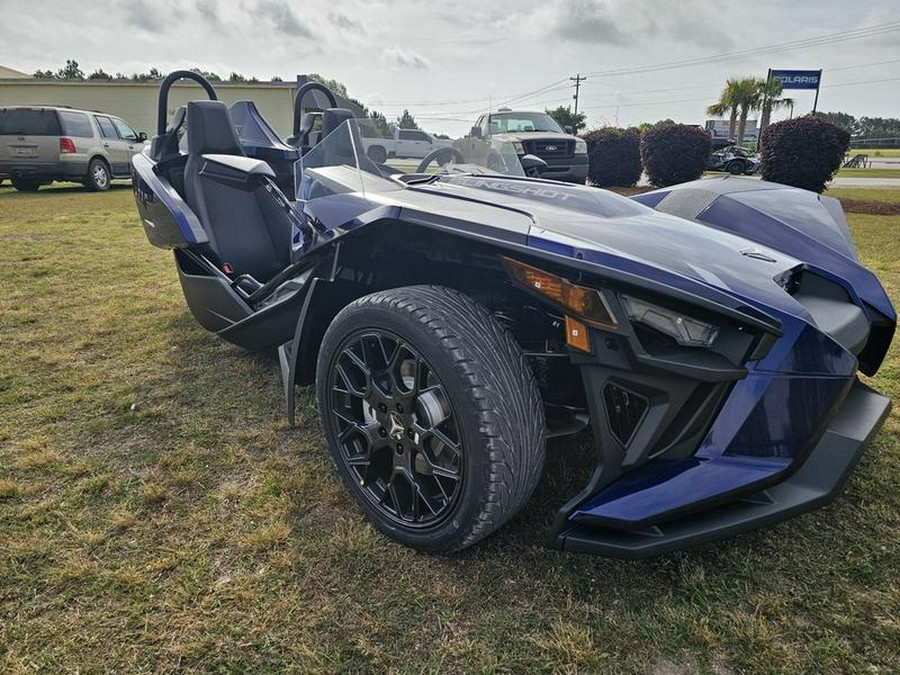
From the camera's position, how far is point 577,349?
149cm

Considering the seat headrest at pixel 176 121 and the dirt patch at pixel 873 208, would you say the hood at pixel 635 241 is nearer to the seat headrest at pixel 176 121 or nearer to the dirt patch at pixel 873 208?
the seat headrest at pixel 176 121

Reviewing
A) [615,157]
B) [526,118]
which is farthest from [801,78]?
[526,118]

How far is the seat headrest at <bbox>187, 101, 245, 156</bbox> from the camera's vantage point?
3.53 m

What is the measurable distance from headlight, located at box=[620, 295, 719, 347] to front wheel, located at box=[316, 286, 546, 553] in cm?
34

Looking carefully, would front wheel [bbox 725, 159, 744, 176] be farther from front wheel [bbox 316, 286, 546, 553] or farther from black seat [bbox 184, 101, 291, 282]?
front wheel [bbox 316, 286, 546, 553]

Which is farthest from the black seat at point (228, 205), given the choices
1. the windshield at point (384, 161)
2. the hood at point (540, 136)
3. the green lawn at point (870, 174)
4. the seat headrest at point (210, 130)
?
the green lawn at point (870, 174)

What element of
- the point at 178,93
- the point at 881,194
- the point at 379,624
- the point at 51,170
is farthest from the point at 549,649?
the point at 178,93

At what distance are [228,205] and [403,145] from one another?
1698 millimetres

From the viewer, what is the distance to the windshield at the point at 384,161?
7.43 feet

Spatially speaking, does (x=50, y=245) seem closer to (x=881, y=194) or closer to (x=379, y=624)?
(x=379, y=624)

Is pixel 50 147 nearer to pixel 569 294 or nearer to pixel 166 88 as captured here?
pixel 166 88

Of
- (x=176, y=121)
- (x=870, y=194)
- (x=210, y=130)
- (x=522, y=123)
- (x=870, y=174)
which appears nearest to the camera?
(x=210, y=130)

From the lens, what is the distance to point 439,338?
1.60 meters

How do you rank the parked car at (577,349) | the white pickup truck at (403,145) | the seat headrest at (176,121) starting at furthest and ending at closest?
the seat headrest at (176,121)
the white pickup truck at (403,145)
the parked car at (577,349)
